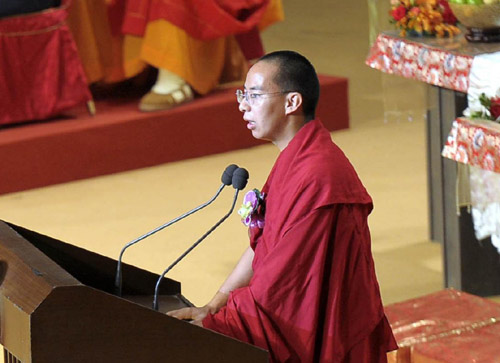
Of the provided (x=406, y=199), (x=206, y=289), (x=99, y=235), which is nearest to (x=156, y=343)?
(x=206, y=289)

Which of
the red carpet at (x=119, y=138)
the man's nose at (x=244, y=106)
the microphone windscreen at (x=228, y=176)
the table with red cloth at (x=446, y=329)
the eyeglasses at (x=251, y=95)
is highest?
the eyeglasses at (x=251, y=95)

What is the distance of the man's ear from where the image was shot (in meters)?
2.58

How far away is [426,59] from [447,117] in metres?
0.28

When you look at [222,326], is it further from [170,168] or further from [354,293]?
[170,168]

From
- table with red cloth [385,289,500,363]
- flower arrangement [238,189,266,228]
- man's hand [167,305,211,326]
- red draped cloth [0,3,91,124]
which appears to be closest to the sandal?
red draped cloth [0,3,91,124]

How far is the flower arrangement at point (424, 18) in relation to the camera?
14.3 ft

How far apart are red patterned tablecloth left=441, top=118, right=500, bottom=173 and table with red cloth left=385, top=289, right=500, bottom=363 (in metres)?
0.41

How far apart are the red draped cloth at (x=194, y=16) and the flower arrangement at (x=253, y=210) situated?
4040mm

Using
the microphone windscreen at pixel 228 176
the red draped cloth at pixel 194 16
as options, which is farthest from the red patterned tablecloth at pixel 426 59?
the red draped cloth at pixel 194 16

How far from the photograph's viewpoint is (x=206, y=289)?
468 cm

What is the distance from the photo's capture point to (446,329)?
11.2 ft

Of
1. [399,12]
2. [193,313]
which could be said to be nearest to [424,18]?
[399,12]

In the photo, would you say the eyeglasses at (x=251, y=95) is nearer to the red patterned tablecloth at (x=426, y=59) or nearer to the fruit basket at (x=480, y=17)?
the red patterned tablecloth at (x=426, y=59)

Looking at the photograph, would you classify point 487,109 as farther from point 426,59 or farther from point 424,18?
point 424,18
